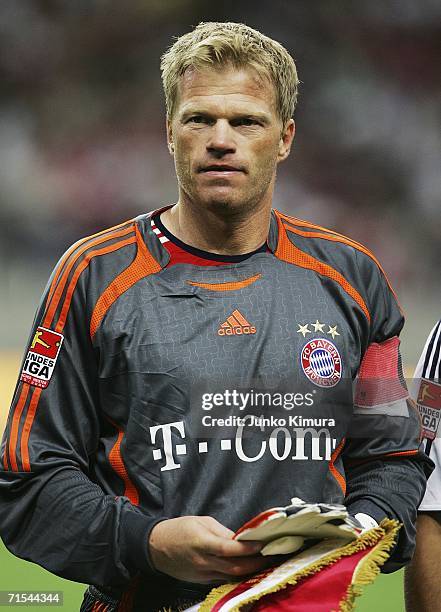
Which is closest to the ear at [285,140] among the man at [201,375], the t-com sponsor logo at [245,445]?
the man at [201,375]

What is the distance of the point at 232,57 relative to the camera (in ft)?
5.54

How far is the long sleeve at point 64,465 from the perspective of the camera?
5.13 ft

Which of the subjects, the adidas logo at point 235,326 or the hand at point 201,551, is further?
the adidas logo at point 235,326

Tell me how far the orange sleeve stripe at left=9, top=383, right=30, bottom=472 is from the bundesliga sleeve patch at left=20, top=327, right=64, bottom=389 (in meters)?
0.02

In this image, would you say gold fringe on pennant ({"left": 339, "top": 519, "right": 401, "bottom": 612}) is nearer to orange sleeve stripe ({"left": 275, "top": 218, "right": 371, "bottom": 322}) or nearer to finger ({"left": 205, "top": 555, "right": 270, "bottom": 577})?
finger ({"left": 205, "top": 555, "right": 270, "bottom": 577})

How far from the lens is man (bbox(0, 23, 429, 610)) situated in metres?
1.61

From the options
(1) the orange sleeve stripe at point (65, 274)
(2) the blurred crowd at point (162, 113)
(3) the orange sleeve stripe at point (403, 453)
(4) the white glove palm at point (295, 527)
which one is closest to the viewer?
(4) the white glove palm at point (295, 527)

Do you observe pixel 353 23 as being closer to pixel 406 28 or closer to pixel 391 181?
pixel 406 28

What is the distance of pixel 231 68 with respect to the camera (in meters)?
1.68

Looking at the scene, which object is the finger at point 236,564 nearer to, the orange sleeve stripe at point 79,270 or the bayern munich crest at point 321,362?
the bayern munich crest at point 321,362

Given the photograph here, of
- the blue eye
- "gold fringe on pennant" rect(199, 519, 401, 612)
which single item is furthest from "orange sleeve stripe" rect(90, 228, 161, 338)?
"gold fringe on pennant" rect(199, 519, 401, 612)

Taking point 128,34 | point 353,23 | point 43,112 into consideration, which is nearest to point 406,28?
point 353,23

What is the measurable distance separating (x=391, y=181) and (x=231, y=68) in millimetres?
5335

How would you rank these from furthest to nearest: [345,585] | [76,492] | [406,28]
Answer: [406,28]
[76,492]
[345,585]
